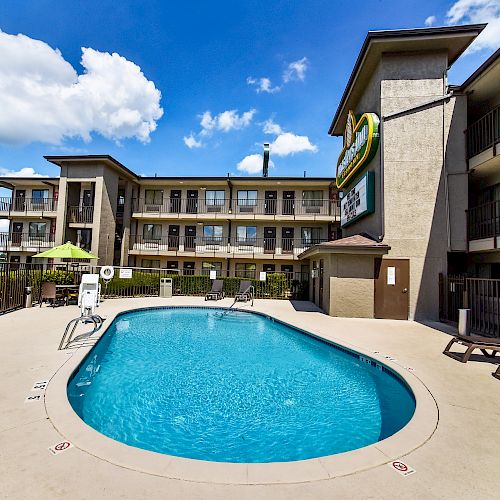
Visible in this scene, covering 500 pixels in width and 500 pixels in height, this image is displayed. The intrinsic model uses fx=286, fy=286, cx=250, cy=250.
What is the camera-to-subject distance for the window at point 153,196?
25422 millimetres

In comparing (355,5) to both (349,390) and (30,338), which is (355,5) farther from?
(30,338)

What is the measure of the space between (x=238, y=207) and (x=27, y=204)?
747 inches

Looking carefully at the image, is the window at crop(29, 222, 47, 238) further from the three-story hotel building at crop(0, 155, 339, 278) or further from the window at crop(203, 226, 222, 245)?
the window at crop(203, 226, 222, 245)

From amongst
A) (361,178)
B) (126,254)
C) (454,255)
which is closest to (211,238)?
(126,254)

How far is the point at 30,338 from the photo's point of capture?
24.1 feet

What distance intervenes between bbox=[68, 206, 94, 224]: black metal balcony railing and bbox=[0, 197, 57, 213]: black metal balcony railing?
208 inches

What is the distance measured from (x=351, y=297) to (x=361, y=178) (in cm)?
623

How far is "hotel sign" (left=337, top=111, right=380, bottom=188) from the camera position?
12.8m

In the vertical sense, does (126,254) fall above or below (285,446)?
above

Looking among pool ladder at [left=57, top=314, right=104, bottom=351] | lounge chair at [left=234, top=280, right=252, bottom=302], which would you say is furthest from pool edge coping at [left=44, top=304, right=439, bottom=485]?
lounge chair at [left=234, top=280, right=252, bottom=302]

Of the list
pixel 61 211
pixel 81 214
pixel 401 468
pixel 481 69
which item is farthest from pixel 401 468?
pixel 61 211

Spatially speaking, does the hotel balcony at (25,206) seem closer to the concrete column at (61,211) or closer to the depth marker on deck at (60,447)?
the concrete column at (61,211)

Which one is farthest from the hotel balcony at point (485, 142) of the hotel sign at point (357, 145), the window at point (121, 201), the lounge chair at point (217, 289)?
the window at point (121, 201)

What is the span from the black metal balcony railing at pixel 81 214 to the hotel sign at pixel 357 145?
18.0 metres
